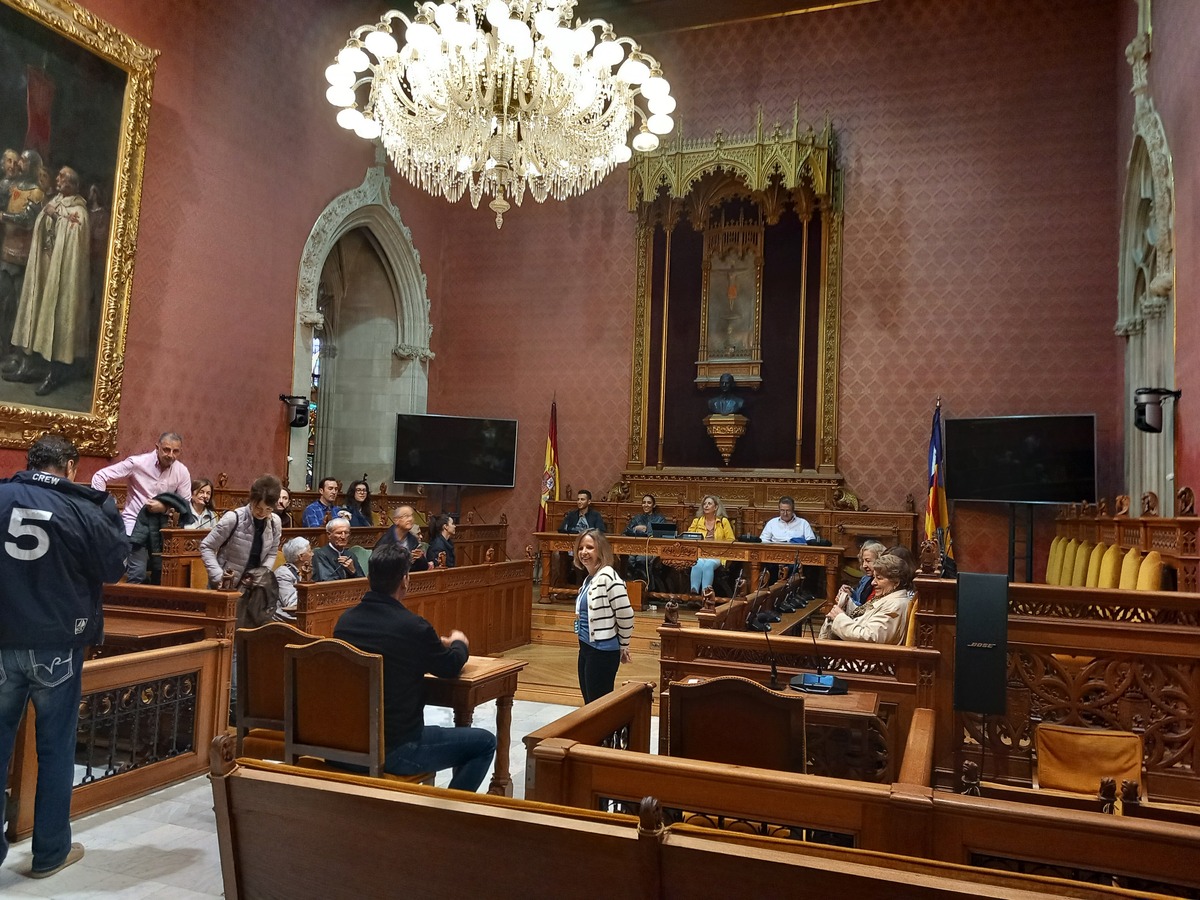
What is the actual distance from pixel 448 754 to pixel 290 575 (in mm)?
2737

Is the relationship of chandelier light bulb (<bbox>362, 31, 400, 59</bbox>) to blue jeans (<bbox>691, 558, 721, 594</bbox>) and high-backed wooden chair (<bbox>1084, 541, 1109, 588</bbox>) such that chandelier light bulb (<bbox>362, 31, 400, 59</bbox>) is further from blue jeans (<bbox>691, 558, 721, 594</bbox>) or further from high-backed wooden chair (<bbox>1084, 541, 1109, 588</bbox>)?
high-backed wooden chair (<bbox>1084, 541, 1109, 588</bbox>)

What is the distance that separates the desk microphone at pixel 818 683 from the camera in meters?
3.92

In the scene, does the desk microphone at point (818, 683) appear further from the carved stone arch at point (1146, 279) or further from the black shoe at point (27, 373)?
the black shoe at point (27, 373)

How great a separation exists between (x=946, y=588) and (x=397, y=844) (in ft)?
9.97

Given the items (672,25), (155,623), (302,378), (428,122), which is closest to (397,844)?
(155,623)

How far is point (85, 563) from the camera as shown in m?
3.46

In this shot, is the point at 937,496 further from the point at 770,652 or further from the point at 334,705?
the point at 334,705

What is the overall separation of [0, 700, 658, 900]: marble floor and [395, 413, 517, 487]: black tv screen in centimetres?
789

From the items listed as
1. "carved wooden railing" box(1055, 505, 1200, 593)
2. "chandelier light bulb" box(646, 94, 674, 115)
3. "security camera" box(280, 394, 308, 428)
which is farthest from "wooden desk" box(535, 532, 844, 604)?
"chandelier light bulb" box(646, 94, 674, 115)

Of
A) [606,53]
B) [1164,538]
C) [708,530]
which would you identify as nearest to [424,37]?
[606,53]

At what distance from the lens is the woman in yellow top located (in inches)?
384

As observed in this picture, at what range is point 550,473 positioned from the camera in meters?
12.3

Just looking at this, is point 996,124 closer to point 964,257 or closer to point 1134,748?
point 964,257

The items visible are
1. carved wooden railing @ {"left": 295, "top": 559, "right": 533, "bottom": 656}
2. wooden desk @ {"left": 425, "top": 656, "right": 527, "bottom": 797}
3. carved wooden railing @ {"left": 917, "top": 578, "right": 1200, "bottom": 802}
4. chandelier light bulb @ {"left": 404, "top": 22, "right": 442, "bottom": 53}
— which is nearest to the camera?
wooden desk @ {"left": 425, "top": 656, "right": 527, "bottom": 797}
